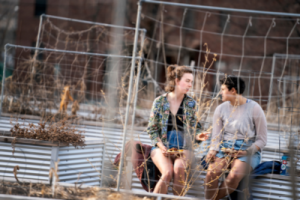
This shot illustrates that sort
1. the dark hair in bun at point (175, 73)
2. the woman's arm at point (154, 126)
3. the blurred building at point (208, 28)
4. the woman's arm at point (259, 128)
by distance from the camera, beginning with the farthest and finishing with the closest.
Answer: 1. the blurred building at point (208, 28)
2. the dark hair in bun at point (175, 73)
3. the woman's arm at point (154, 126)
4. the woman's arm at point (259, 128)

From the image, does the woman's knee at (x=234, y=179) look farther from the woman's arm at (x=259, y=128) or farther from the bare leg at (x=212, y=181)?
the woman's arm at (x=259, y=128)

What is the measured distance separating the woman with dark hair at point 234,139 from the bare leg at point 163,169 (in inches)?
11.7

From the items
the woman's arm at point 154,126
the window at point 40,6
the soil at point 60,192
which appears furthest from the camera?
the window at point 40,6

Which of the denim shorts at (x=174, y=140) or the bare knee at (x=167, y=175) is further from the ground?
the denim shorts at (x=174, y=140)

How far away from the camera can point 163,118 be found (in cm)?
257

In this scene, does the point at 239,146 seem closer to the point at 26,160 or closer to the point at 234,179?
the point at 234,179

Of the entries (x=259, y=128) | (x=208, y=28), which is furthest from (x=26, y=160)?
(x=208, y=28)

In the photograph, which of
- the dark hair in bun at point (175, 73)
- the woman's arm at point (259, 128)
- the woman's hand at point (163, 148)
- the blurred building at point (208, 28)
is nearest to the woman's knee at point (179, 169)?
the woman's hand at point (163, 148)

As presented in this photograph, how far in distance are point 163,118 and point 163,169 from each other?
0.46m

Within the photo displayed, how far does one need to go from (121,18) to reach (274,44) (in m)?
10.0

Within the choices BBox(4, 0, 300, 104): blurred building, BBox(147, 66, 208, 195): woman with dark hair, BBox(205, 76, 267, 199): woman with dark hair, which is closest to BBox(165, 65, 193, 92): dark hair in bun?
BBox(147, 66, 208, 195): woman with dark hair

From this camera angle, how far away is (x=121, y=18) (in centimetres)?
79

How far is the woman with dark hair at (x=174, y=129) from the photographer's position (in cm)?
229

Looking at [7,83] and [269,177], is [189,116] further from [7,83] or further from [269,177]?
[7,83]
